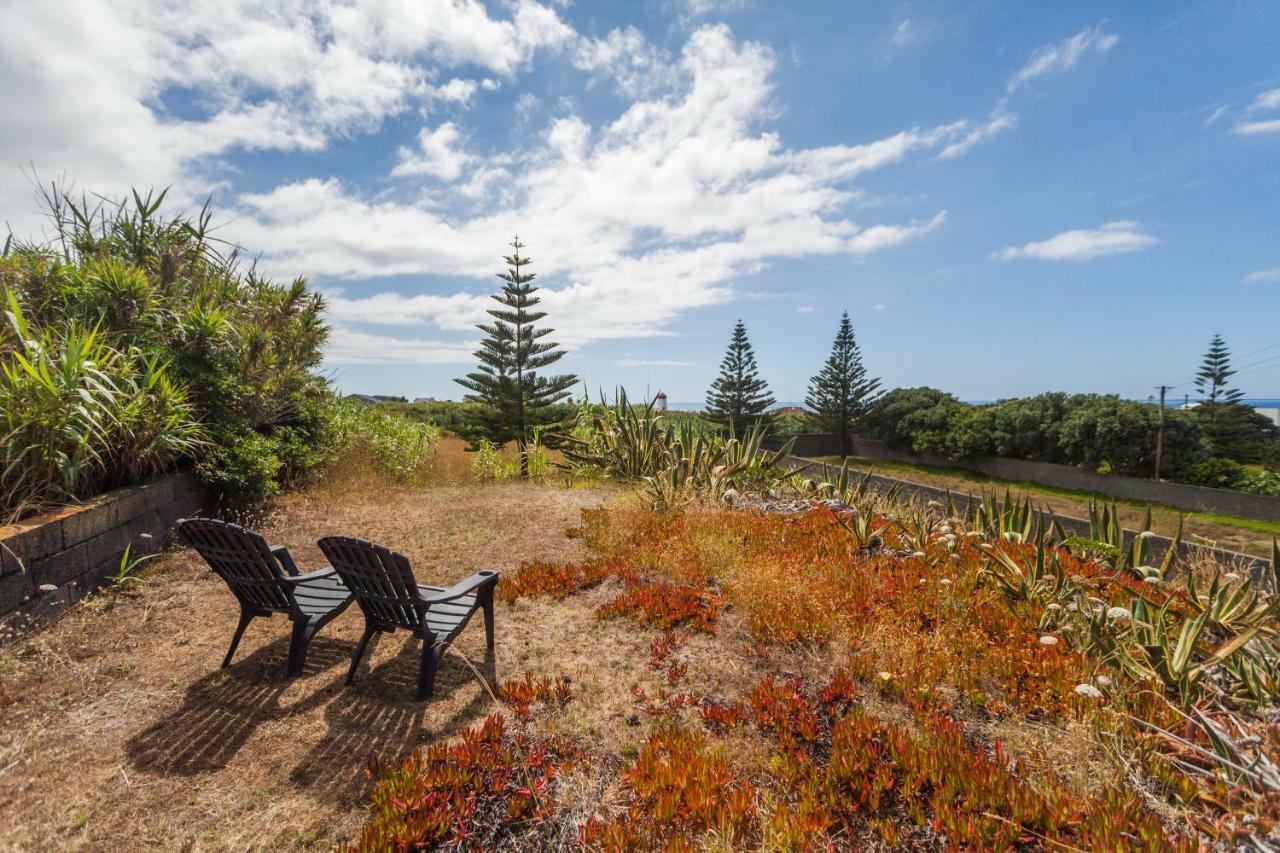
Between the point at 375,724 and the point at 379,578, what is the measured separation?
69cm

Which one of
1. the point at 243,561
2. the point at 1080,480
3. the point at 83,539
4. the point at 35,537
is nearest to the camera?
the point at 243,561

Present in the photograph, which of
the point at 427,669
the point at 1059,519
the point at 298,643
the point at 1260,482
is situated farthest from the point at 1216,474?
the point at 298,643

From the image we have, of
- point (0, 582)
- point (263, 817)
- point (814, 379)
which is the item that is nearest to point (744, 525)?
point (263, 817)

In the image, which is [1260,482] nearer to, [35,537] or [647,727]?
[647,727]

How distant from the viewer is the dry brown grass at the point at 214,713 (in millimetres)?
1938

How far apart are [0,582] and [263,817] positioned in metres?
2.54

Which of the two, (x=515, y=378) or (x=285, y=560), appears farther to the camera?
(x=515, y=378)

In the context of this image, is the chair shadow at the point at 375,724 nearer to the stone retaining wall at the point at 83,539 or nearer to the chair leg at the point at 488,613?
the chair leg at the point at 488,613

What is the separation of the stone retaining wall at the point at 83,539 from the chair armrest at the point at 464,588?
102 inches

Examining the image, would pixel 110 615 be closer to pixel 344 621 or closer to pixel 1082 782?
pixel 344 621

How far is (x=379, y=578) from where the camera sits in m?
2.62

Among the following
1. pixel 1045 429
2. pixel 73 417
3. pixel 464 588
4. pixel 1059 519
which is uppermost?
pixel 1045 429

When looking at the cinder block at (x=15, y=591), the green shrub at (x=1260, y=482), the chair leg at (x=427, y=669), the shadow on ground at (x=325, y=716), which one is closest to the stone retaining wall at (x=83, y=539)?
the cinder block at (x=15, y=591)

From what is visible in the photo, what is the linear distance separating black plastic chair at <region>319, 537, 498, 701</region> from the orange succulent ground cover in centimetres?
43
